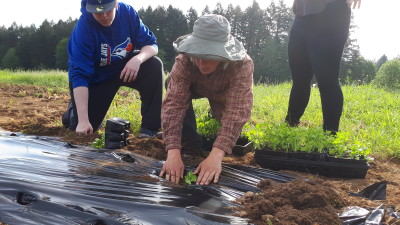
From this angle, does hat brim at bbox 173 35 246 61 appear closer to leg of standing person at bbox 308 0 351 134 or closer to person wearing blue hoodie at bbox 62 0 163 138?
leg of standing person at bbox 308 0 351 134

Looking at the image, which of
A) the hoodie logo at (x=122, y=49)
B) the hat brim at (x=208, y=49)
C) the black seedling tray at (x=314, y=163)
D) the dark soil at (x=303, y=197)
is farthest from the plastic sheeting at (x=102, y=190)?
the hoodie logo at (x=122, y=49)

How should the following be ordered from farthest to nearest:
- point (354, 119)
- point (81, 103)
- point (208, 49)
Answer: point (354, 119), point (81, 103), point (208, 49)

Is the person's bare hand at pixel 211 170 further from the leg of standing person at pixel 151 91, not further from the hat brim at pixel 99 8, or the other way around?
the hat brim at pixel 99 8

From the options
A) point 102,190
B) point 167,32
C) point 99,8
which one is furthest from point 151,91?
point 167,32

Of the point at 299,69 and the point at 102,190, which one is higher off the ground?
the point at 299,69

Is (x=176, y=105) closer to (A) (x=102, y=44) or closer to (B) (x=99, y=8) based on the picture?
(B) (x=99, y=8)

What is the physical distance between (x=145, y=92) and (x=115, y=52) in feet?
1.54

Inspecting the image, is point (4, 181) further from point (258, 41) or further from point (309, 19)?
point (258, 41)

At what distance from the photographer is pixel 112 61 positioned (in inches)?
134

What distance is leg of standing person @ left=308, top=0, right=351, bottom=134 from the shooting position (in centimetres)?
278

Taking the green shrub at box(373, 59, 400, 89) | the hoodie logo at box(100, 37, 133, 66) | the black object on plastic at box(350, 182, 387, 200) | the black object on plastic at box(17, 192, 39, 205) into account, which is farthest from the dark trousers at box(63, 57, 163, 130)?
the green shrub at box(373, 59, 400, 89)

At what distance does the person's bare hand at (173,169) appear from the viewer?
2057 millimetres

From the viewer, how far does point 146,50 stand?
135 inches

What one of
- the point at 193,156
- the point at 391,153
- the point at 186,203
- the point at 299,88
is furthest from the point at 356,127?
the point at 186,203
